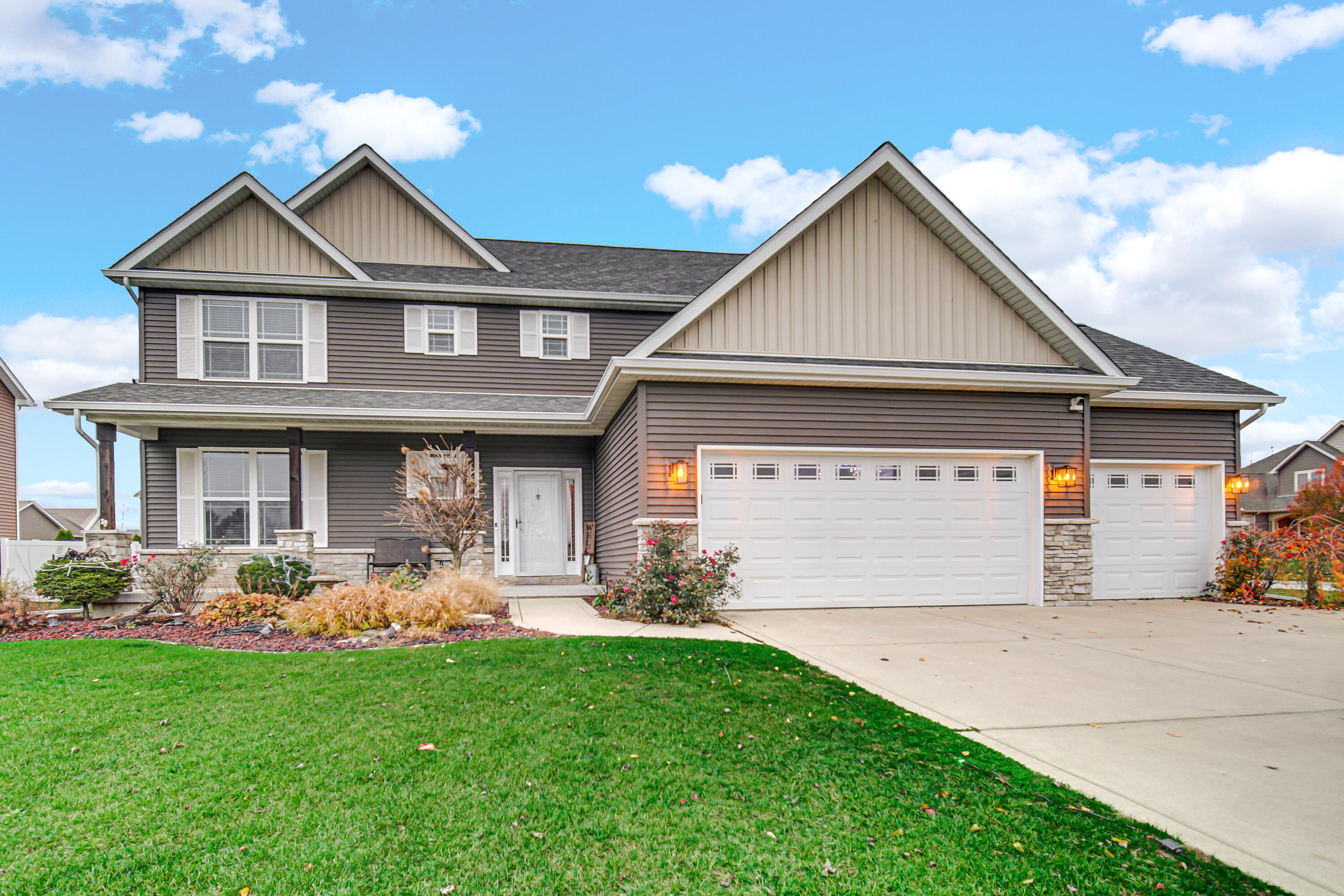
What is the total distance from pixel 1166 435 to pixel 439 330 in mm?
12695

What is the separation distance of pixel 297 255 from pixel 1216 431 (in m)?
16.0

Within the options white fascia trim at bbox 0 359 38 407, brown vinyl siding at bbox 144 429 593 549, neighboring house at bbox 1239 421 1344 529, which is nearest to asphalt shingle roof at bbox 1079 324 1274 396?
brown vinyl siding at bbox 144 429 593 549

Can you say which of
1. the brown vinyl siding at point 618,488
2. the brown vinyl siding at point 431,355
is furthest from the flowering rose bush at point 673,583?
the brown vinyl siding at point 431,355

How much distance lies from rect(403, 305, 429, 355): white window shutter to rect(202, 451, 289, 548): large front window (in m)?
2.88

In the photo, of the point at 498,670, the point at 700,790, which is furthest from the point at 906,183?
the point at 700,790

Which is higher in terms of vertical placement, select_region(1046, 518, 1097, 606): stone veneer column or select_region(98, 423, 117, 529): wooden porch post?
select_region(98, 423, 117, 529): wooden porch post

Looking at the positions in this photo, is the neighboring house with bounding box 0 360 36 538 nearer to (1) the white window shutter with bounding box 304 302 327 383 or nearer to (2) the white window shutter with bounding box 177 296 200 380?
(2) the white window shutter with bounding box 177 296 200 380

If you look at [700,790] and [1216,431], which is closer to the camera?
[700,790]

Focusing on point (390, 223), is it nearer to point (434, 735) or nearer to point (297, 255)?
point (297, 255)

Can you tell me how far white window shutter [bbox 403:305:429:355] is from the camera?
509 inches

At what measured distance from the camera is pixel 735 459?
9.50 meters

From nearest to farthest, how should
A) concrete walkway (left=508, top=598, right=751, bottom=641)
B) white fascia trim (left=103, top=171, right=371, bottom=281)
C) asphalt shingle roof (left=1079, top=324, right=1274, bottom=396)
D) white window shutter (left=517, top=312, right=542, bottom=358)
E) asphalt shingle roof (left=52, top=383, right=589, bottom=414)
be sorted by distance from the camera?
concrete walkway (left=508, top=598, right=751, bottom=641), asphalt shingle roof (left=52, top=383, right=589, bottom=414), asphalt shingle roof (left=1079, top=324, right=1274, bottom=396), white fascia trim (left=103, top=171, right=371, bottom=281), white window shutter (left=517, top=312, right=542, bottom=358)

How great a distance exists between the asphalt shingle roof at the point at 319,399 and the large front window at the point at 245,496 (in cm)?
112

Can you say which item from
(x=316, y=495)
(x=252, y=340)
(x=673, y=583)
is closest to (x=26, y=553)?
(x=252, y=340)
